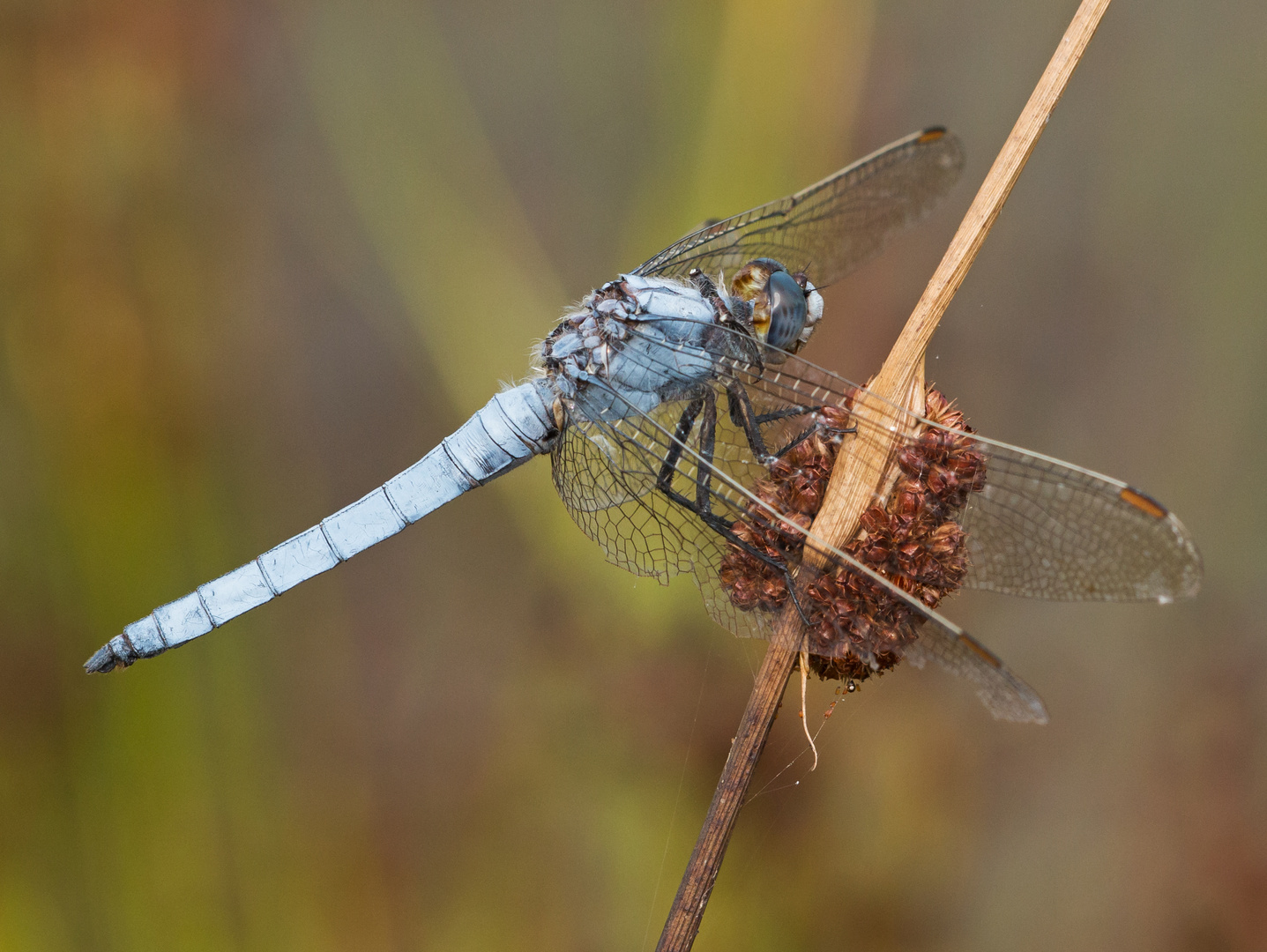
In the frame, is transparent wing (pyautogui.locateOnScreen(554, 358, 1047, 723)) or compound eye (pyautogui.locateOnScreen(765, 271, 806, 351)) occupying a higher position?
compound eye (pyautogui.locateOnScreen(765, 271, 806, 351))

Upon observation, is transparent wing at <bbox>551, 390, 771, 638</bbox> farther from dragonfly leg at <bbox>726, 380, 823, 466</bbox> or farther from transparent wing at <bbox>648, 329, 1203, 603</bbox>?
transparent wing at <bbox>648, 329, 1203, 603</bbox>

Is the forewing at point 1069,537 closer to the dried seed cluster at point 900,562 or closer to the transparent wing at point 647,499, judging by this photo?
the dried seed cluster at point 900,562

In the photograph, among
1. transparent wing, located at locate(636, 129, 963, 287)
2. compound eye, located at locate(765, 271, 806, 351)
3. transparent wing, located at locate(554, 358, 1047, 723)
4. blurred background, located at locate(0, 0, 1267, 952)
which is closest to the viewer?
→ transparent wing, located at locate(554, 358, 1047, 723)

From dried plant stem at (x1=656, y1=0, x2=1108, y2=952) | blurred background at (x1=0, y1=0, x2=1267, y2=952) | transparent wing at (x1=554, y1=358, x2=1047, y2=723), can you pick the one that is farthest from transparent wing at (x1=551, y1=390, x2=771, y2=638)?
blurred background at (x1=0, y1=0, x2=1267, y2=952)

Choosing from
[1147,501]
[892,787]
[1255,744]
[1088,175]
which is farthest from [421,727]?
[1088,175]

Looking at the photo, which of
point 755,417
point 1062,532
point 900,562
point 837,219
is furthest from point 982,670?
point 837,219

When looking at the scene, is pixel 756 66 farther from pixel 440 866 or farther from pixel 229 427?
pixel 440 866
